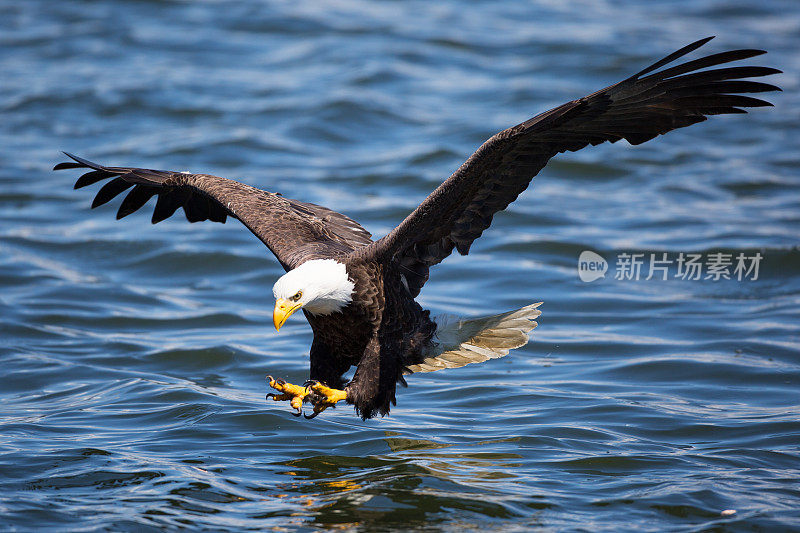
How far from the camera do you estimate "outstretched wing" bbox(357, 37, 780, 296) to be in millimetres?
4824

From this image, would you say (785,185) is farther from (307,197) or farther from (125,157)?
(125,157)

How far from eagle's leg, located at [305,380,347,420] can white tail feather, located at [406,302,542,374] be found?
2.12ft

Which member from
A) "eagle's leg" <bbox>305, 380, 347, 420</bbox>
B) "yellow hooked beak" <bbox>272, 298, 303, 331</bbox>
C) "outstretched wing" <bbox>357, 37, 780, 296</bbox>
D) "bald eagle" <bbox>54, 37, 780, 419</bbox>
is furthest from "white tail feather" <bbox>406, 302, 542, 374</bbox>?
"yellow hooked beak" <bbox>272, 298, 303, 331</bbox>

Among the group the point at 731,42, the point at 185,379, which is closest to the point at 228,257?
the point at 185,379

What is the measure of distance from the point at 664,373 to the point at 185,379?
345cm

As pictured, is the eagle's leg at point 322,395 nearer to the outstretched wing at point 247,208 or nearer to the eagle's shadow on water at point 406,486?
the eagle's shadow on water at point 406,486

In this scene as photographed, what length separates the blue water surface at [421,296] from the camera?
17.0 feet

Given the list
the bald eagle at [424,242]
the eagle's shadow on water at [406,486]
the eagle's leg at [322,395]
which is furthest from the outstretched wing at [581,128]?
the eagle's shadow on water at [406,486]

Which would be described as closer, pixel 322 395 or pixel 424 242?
pixel 322 395

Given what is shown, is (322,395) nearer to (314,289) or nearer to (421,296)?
(314,289)

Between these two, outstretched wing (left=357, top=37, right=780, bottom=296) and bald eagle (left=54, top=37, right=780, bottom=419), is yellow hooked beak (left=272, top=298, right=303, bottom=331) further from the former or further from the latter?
outstretched wing (left=357, top=37, right=780, bottom=296)

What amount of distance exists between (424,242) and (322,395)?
3.38 ft

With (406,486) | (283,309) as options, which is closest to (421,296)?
(406,486)

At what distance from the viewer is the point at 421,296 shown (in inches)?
358
